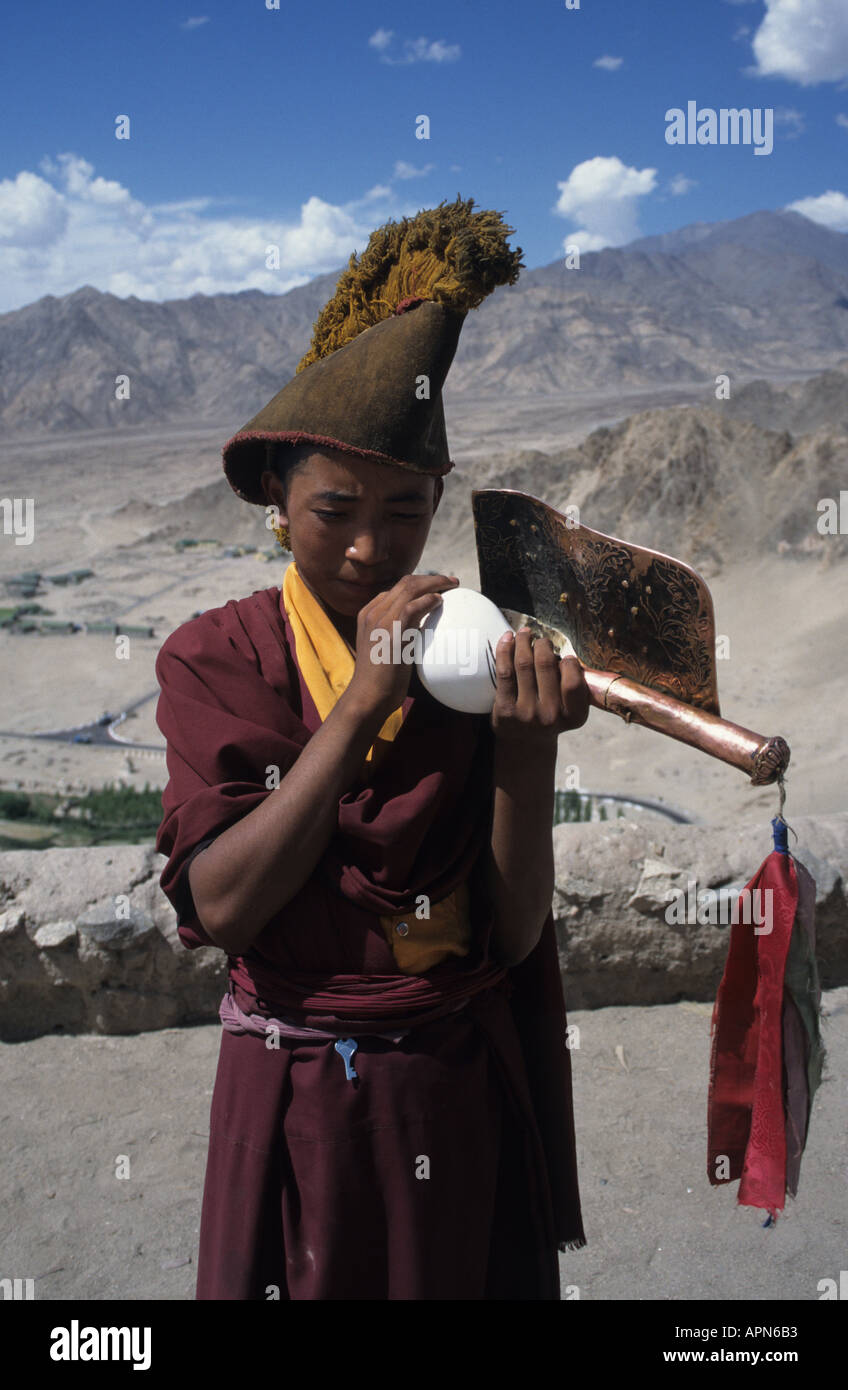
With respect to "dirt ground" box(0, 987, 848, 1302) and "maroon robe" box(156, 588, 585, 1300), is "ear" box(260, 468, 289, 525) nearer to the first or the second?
"maroon robe" box(156, 588, 585, 1300)

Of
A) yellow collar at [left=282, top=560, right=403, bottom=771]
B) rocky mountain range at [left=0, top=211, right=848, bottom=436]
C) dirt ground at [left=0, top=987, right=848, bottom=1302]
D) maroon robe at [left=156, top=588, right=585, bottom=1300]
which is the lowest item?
dirt ground at [left=0, top=987, right=848, bottom=1302]

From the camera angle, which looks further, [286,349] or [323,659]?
[286,349]

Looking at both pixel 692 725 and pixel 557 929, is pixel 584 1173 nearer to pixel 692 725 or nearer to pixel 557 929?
pixel 557 929

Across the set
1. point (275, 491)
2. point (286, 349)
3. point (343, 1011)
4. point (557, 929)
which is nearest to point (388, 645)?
point (275, 491)

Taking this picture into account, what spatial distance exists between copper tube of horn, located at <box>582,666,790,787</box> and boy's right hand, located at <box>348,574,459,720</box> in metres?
0.25

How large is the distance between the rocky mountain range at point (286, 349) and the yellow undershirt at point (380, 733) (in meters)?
46.2

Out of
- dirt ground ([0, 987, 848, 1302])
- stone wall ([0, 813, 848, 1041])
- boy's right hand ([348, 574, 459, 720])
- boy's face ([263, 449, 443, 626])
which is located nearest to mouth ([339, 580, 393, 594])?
boy's face ([263, 449, 443, 626])

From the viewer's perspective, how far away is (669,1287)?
2.79m

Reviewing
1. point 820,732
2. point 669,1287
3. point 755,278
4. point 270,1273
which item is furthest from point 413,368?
point 755,278

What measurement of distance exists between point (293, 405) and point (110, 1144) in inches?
104

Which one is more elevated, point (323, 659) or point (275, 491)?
point (275, 491)

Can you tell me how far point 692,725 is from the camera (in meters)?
1.49

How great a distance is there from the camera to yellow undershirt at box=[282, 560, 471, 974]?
1.59 meters

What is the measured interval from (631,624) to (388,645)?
14.1 inches
